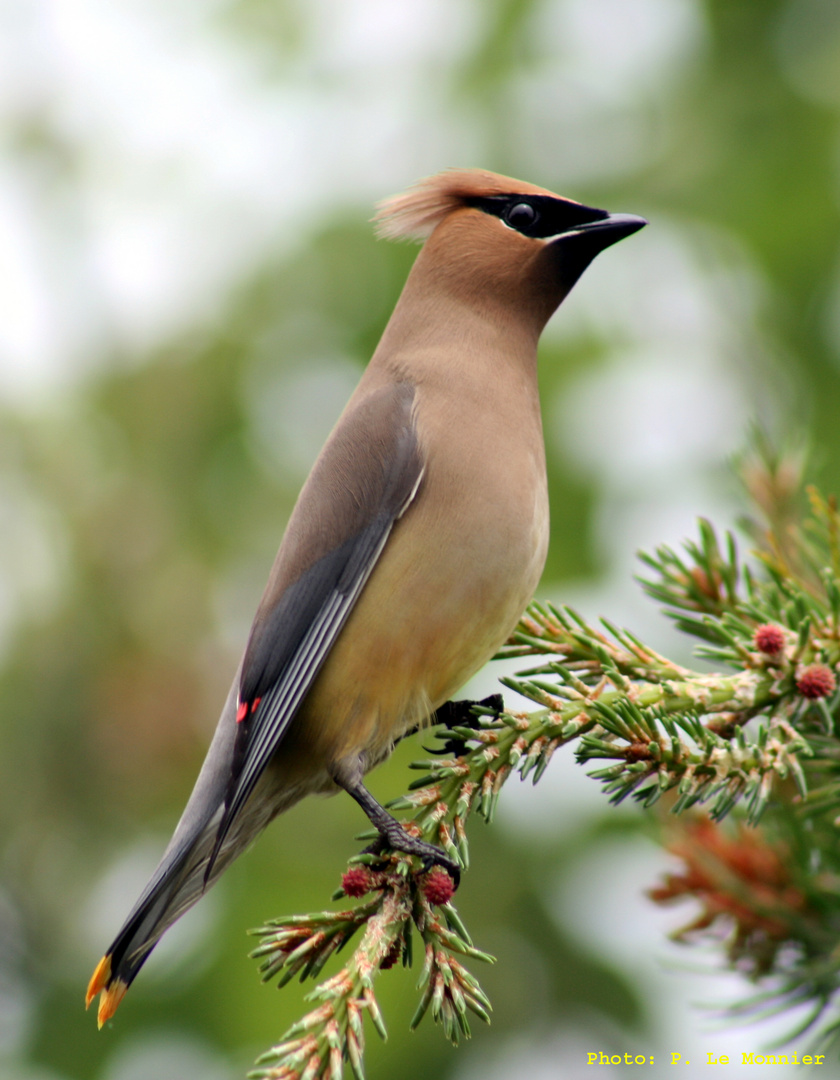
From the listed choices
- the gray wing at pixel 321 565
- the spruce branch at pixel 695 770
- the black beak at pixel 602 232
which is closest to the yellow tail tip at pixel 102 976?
the gray wing at pixel 321 565

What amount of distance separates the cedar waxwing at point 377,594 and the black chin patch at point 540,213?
76mm

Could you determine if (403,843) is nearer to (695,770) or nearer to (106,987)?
(695,770)

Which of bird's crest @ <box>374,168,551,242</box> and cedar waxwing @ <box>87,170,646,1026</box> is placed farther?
bird's crest @ <box>374,168,551,242</box>

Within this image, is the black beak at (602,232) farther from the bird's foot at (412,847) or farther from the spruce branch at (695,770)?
the bird's foot at (412,847)

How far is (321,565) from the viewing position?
9.05 feet

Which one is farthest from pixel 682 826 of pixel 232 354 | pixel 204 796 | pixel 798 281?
pixel 232 354

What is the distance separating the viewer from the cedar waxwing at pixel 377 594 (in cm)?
259

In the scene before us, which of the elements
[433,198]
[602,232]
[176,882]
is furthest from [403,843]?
[433,198]

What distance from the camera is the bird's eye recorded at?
3205mm

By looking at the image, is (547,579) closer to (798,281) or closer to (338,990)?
(798,281)

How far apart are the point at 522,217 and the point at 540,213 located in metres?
0.05

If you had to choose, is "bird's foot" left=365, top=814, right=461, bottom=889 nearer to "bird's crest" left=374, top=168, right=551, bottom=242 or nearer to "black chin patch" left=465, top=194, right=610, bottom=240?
"black chin patch" left=465, top=194, right=610, bottom=240

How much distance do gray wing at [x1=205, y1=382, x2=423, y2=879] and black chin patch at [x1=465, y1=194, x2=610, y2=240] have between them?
0.64 m

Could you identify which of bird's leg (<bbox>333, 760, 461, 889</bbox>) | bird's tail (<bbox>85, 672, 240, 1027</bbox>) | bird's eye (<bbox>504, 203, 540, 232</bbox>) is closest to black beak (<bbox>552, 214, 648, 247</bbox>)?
bird's eye (<bbox>504, 203, 540, 232</bbox>)
